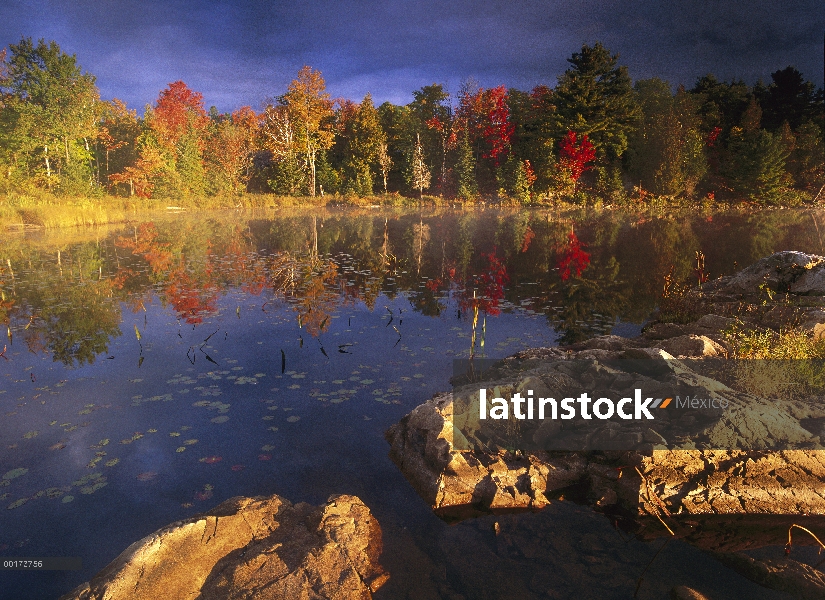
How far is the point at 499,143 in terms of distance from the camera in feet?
153

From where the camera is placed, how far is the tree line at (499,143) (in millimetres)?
41062

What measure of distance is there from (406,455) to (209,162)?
1846 inches

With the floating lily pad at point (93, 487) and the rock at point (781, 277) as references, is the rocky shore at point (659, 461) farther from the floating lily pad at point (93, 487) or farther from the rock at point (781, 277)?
the rock at point (781, 277)

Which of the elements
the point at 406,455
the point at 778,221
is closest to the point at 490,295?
the point at 406,455

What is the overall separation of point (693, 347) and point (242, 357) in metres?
7.55

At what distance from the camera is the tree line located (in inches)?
1617

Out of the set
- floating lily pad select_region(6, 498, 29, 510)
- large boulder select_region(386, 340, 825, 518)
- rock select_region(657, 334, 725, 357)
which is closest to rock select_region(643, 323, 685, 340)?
rock select_region(657, 334, 725, 357)

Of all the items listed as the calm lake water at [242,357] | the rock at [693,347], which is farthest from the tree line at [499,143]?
the rock at [693,347]

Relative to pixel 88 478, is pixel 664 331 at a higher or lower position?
higher

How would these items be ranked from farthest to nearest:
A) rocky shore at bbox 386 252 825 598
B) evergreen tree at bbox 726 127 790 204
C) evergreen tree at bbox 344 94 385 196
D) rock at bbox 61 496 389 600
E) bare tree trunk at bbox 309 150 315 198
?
evergreen tree at bbox 344 94 385 196
bare tree trunk at bbox 309 150 315 198
evergreen tree at bbox 726 127 790 204
rocky shore at bbox 386 252 825 598
rock at bbox 61 496 389 600

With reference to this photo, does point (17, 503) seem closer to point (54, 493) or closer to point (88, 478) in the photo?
point (54, 493)

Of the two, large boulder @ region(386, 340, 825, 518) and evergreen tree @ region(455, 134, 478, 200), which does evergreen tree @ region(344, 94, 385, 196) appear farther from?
large boulder @ region(386, 340, 825, 518)

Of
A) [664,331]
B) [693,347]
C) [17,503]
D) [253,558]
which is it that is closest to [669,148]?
[664,331]

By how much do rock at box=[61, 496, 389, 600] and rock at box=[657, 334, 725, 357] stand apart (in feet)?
18.3
